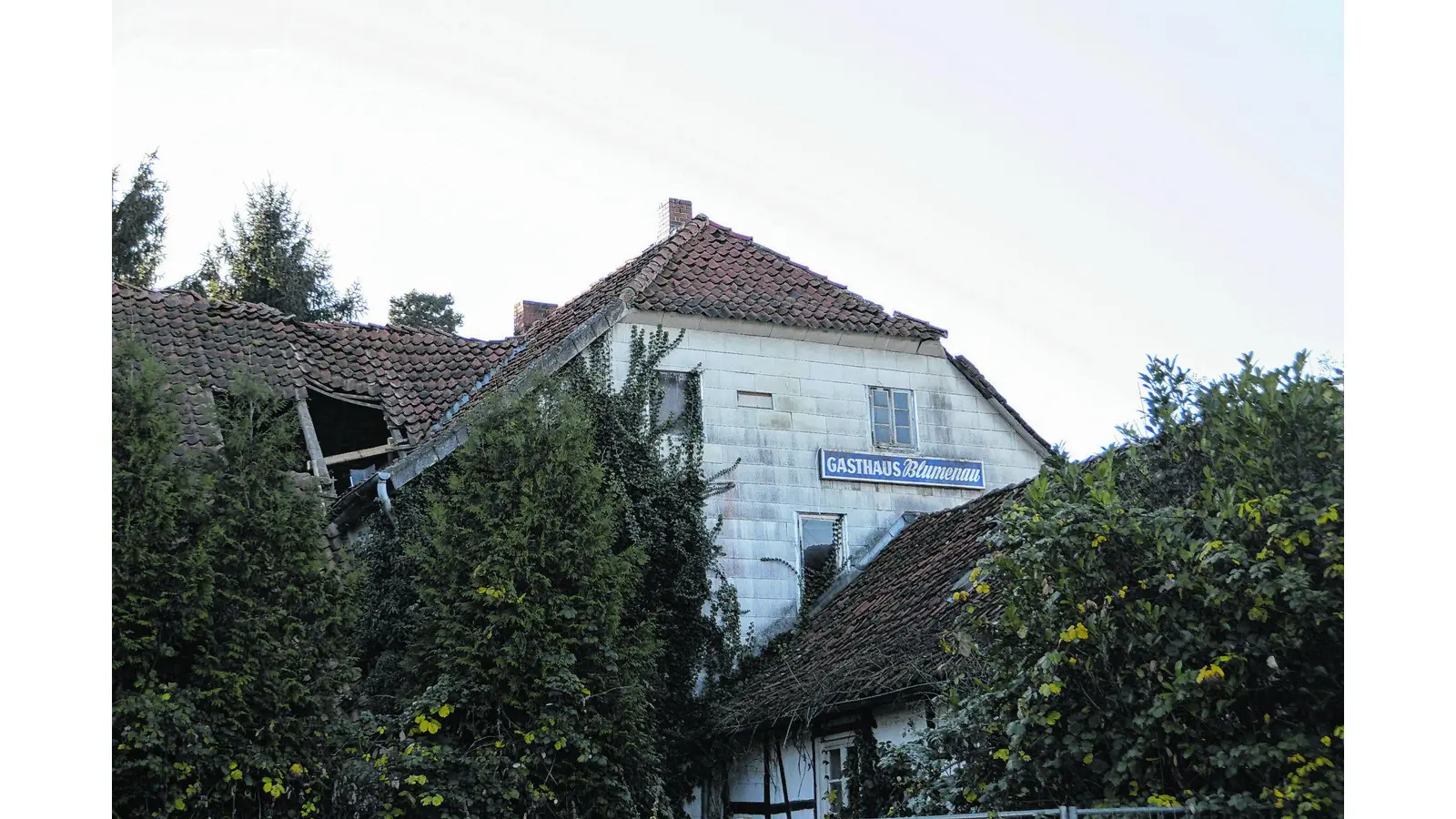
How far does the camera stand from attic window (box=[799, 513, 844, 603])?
17.9 m

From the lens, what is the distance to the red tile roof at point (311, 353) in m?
18.0

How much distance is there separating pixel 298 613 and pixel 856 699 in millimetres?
5353

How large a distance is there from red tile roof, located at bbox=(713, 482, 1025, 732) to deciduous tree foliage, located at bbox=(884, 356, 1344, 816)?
9.36ft

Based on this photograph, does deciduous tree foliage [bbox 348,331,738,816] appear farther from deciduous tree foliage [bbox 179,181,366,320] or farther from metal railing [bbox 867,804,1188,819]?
deciduous tree foliage [bbox 179,181,366,320]

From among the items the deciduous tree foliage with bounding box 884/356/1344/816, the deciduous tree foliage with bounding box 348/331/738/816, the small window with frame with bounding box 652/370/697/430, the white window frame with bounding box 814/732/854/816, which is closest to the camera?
the deciduous tree foliage with bounding box 884/356/1344/816

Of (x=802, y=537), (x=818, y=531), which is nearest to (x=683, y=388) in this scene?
(x=802, y=537)

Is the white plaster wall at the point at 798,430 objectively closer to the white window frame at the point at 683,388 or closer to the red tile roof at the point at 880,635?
the white window frame at the point at 683,388

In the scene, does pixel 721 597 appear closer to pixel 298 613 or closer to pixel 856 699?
pixel 856 699

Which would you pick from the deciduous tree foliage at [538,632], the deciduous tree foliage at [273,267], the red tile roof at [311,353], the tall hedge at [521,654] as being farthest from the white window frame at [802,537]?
the deciduous tree foliage at [273,267]

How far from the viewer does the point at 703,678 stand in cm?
1666

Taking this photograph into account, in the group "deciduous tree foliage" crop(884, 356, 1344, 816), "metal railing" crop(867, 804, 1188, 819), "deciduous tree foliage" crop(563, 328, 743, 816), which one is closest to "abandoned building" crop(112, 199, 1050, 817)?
A: "deciduous tree foliage" crop(563, 328, 743, 816)

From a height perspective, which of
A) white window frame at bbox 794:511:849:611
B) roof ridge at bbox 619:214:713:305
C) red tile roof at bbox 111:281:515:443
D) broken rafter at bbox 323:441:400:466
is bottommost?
white window frame at bbox 794:511:849:611

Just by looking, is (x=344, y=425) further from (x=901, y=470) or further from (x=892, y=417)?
(x=901, y=470)

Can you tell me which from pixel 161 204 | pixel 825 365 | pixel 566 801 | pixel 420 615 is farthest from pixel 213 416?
pixel 161 204
